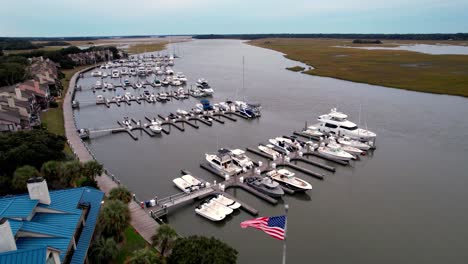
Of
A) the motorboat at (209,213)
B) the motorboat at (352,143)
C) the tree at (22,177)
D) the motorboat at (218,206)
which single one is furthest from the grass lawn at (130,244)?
the motorboat at (352,143)

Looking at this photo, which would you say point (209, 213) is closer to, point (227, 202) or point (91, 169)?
point (227, 202)

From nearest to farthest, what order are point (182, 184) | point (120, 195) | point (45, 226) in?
point (45, 226) → point (120, 195) → point (182, 184)

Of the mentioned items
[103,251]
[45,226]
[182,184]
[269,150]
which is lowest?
[182,184]

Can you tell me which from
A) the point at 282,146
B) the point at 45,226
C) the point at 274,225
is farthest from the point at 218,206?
the point at 282,146

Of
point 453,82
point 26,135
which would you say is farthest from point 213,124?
point 453,82

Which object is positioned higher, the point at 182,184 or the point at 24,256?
the point at 24,256

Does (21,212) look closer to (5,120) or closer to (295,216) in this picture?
(295,216)

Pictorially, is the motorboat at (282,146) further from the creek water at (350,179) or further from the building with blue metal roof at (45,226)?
the building with blue metal roof at (45,226)
